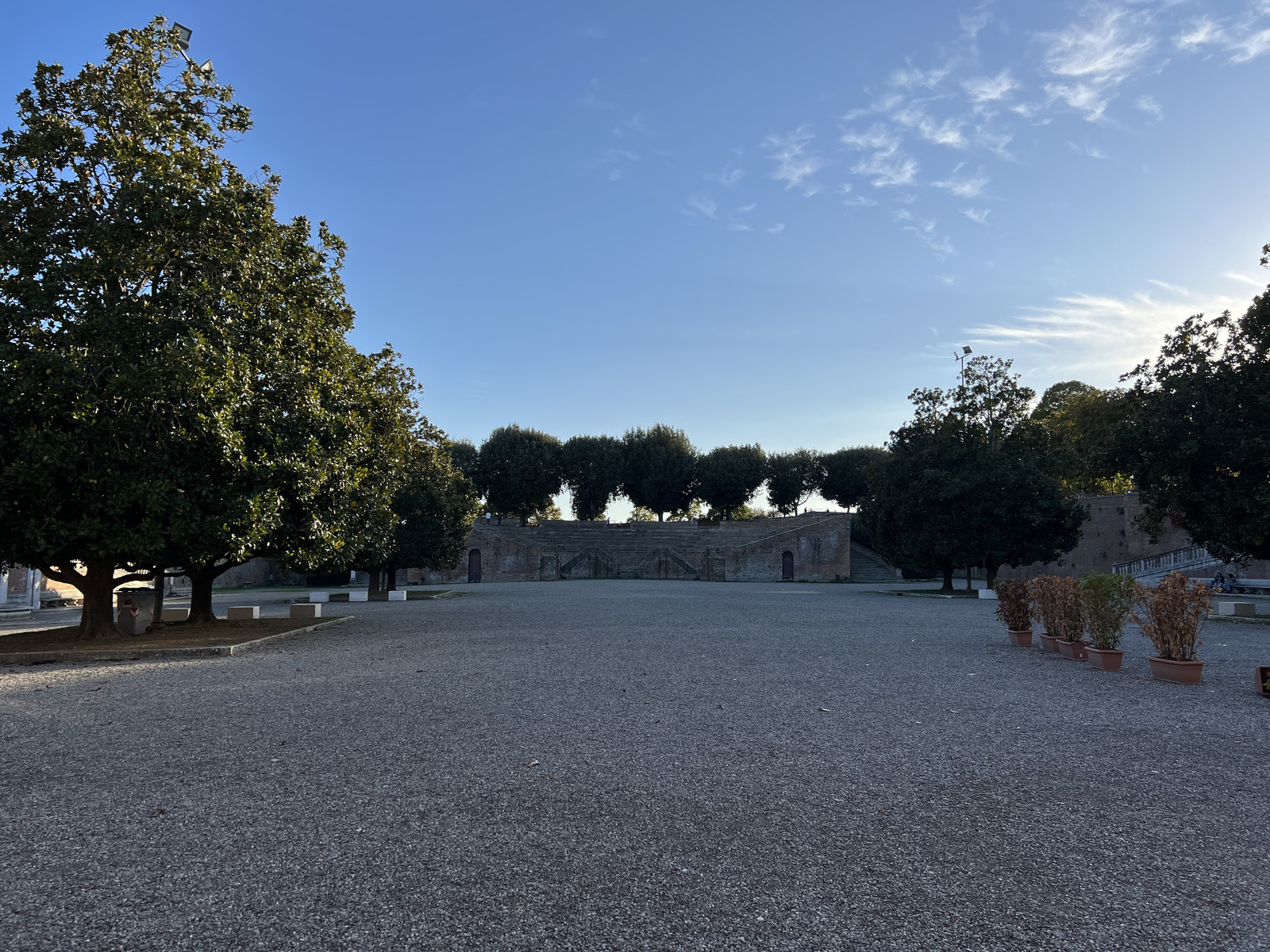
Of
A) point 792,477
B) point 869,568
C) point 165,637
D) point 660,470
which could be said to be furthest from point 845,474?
point 165,637

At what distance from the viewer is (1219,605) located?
71.1ft

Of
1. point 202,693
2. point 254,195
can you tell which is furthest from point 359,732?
point 254,195

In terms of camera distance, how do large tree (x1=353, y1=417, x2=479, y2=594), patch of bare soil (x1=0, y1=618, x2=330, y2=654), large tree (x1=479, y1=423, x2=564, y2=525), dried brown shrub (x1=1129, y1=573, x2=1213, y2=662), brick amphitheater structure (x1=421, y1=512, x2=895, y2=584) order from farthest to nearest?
large tree (x1=479, y1=423, x2=564, y2=525) → brick amphitheater structure (x1=421, y1=512, x2=895, y2=584) → large tree (x1=353, y1=417, x2=479, y2=594) → patch of bare soil (x1=0, y1=618, x2=330, y2=654) → dried brown shrub (x1=1129, y1=573, x2=1213, y2=662)

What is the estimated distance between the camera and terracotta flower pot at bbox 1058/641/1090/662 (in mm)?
12328

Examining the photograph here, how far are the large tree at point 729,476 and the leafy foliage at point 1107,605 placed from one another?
177 ft

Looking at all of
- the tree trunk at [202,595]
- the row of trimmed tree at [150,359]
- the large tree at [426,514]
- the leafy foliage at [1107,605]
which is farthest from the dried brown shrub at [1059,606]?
the large tree at [426,514]

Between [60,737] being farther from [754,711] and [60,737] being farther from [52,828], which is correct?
[754,711]

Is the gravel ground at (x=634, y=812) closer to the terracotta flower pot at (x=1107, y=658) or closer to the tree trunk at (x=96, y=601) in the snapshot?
the terracotta flower pot at (x=1107, y=658)

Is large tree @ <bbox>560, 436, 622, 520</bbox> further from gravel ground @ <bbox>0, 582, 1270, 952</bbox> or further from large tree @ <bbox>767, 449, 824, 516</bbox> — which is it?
gravel ground @ <bbox>0, 582, 1270, 952</bbox>

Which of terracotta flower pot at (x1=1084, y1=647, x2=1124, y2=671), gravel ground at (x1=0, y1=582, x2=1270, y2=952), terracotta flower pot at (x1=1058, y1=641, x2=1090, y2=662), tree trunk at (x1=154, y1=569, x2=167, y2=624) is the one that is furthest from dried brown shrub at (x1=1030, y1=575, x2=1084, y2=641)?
tree trunk at (x1=154, y1=569, x2=167, y2=624)

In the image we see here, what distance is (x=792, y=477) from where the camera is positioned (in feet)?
222

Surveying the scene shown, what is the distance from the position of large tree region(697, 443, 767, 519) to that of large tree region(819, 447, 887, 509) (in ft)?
18.6

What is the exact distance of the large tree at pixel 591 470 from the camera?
2603 inches

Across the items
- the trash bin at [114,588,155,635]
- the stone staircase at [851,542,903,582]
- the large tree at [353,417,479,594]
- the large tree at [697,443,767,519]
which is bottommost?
the stone staircase at [851,542,903,582]
